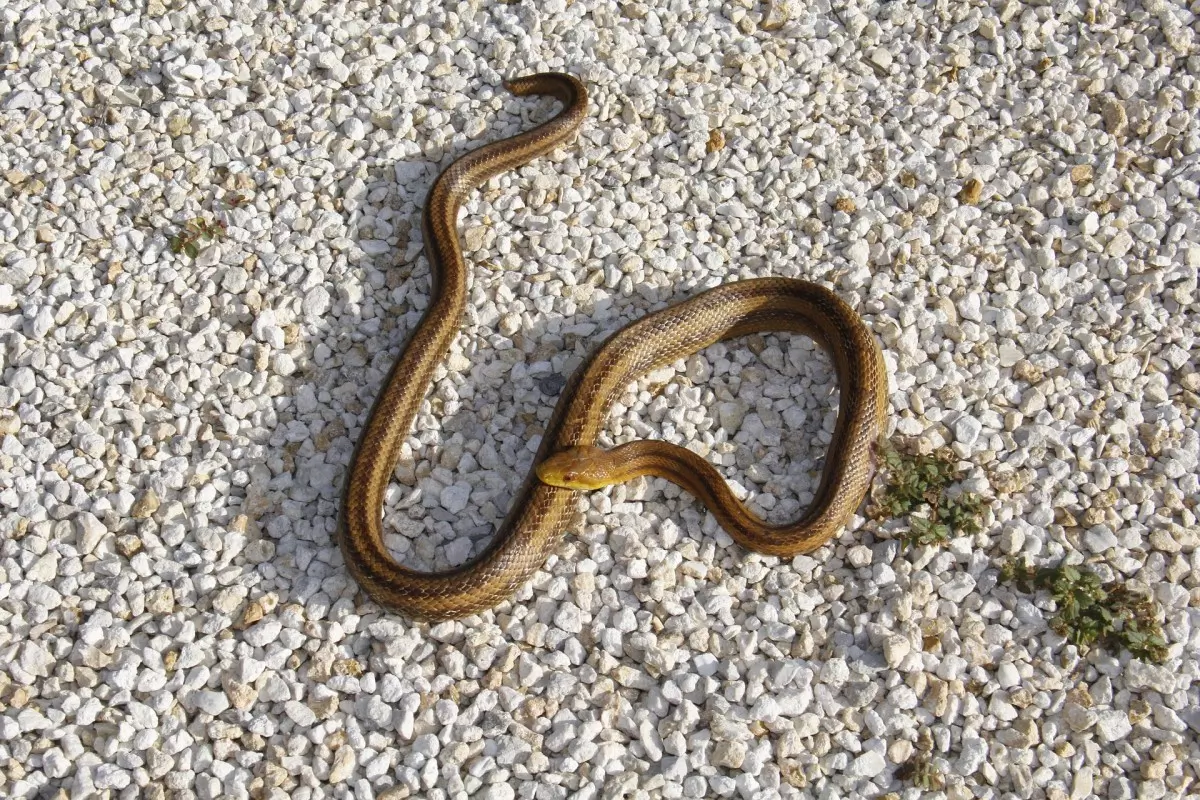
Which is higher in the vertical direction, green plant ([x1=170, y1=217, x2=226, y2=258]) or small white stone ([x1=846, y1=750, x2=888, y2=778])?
green plant ([x1=170, y1=217, x2=226, y2=258])

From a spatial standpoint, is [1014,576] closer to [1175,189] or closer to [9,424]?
[1175,189]

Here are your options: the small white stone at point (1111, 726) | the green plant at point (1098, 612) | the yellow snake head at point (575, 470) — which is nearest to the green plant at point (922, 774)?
the small white stone at point (1111, 726)

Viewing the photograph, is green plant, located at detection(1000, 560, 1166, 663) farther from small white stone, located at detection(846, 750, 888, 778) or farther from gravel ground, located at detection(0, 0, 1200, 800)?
small white stone, located at detection(846, 750, 888, 778)

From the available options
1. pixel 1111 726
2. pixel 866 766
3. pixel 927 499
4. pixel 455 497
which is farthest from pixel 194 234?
pixel 1111 726

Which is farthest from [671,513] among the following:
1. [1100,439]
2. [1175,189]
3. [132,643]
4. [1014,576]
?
[1175,189]

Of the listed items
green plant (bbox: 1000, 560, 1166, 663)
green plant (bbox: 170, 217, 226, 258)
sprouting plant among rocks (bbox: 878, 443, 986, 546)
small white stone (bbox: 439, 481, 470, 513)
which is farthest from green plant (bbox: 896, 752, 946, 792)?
green plant (bbox: 170, 217, 226, 258)

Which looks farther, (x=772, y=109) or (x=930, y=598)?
(x=772, y=109)

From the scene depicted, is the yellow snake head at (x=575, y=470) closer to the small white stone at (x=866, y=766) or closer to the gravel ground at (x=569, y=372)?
the gravel ground at (x=569, y=372)
